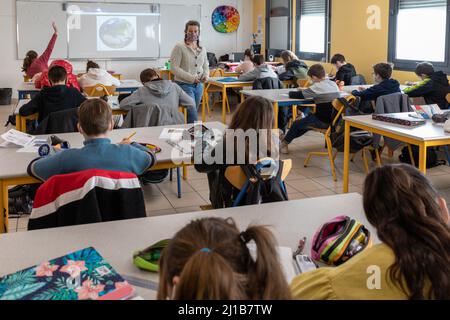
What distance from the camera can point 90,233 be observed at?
6.10 feet

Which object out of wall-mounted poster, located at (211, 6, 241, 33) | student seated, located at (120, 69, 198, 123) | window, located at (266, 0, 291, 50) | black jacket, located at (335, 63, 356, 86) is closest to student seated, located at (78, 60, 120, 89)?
student seated, located at (120, 69, 198, 123)

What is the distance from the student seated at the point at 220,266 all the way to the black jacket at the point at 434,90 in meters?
5.04

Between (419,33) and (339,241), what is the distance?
19.7 ft

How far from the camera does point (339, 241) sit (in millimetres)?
1634

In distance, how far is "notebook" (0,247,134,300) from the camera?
53.6 inches

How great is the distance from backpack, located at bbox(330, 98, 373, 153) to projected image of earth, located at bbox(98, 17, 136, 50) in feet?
21.7

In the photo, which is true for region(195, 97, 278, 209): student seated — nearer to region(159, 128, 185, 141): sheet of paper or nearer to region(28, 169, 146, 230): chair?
region(28, 169, 146, 230): chair

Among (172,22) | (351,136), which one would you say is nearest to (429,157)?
(351,136)

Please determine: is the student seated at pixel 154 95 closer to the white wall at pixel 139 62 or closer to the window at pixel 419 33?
the window at pixel 419 33

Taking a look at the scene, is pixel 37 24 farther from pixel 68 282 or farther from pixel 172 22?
pixel 68 282

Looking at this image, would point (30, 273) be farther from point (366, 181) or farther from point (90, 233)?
point (366, 181)

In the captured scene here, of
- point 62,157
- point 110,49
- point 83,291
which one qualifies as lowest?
point 83,291
